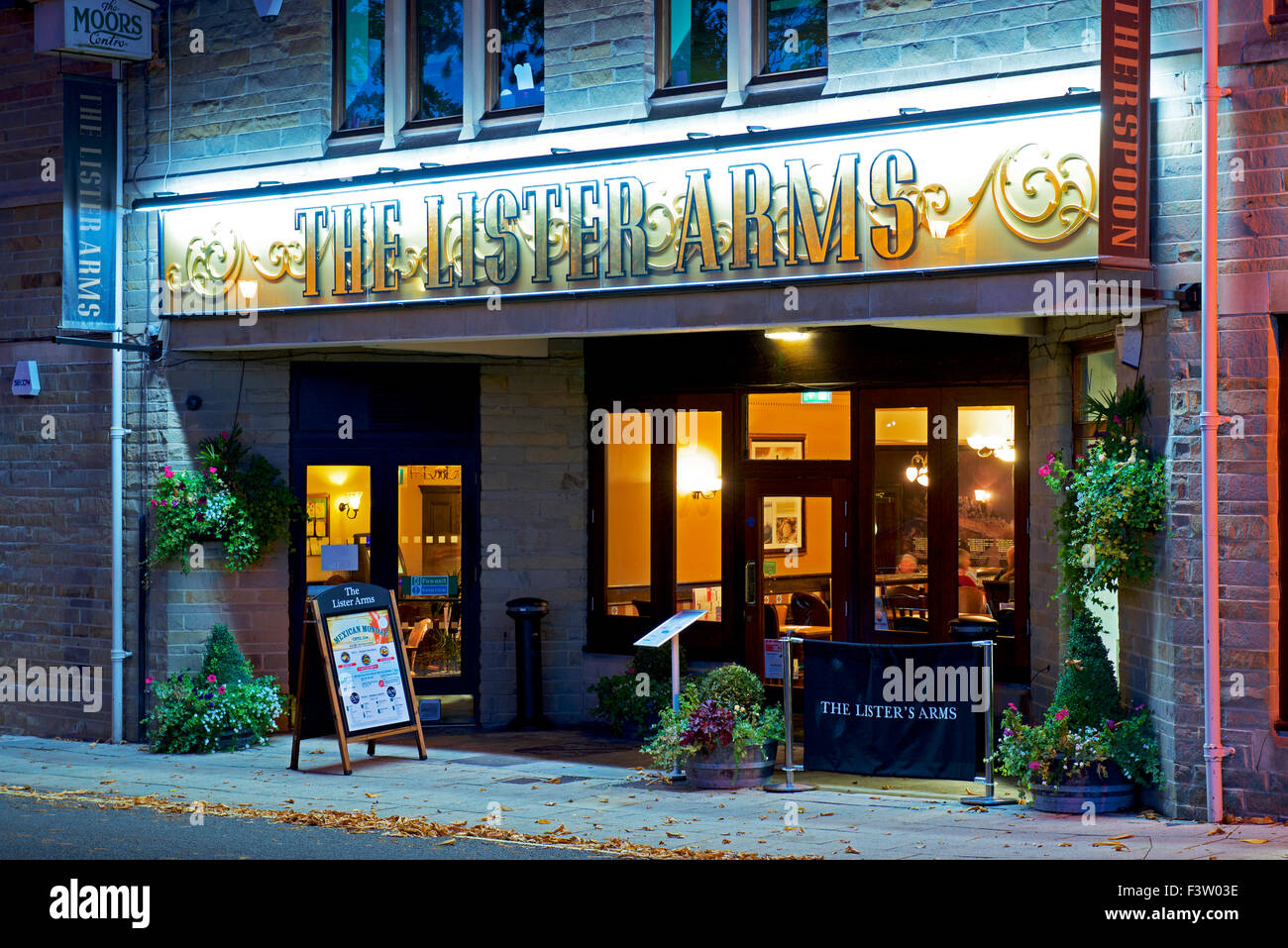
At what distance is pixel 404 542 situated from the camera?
14.3m

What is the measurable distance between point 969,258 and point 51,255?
9.07 m

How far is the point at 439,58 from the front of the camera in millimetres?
13430

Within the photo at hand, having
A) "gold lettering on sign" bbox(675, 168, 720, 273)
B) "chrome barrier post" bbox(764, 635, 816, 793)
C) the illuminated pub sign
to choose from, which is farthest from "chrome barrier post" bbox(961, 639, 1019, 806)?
"gold lettering on sign" bbox(675, 168, 720, 273)

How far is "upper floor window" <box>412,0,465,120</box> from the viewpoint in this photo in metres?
13.3

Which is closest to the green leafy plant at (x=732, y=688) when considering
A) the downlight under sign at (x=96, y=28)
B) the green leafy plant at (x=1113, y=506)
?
the green leafy plant at (x=1113, y=506)

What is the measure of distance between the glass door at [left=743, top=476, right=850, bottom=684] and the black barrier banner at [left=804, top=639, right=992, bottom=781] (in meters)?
2.86

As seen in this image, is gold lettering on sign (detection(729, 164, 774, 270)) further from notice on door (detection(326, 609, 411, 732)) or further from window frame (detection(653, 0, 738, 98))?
notice on door (detection(326, 609, 411, 732))

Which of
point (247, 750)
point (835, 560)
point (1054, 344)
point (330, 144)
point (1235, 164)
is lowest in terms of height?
point (247, 750)

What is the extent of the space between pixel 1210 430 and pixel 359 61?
8342 millimetres

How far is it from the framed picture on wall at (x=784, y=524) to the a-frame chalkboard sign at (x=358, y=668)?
3514mm

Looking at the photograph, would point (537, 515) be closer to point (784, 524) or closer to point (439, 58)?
point (784, 524)

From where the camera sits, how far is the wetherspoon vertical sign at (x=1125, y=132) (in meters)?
9.14

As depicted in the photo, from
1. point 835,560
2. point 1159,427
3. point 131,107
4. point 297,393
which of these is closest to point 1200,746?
point 1159,427

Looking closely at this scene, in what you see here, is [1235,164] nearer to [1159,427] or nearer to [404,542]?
[1159,427]
